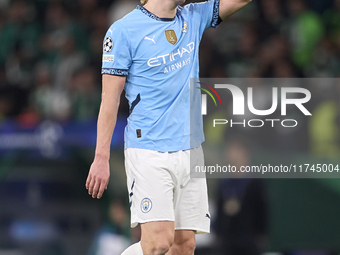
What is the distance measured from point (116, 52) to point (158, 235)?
1.17m

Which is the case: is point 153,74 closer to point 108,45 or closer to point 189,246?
point 108,45

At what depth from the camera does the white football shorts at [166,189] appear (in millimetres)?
3876

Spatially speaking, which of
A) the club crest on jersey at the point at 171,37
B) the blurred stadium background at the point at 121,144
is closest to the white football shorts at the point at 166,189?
the club crest on jersey at the point at 171,37

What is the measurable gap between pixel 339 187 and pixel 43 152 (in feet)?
11.5

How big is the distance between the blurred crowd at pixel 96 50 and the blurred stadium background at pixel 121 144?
2cm

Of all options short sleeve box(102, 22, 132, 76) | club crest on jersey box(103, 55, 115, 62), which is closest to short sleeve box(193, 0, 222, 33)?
short sleeve box(102, 22, 132, 76)

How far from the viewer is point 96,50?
379 inches

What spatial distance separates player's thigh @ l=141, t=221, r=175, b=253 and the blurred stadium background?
2949 mm

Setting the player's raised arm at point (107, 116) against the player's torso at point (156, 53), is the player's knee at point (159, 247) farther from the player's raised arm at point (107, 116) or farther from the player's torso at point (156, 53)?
the player's torso at point (156, 53)

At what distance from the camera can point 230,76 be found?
831 centimetres

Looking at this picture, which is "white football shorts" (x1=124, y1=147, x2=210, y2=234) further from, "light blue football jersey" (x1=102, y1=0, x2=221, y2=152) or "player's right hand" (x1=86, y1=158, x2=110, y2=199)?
"player's right hand" (x1=86, y1=158, x2=110, y2=199)

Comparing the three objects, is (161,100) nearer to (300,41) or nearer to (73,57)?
(300,41)

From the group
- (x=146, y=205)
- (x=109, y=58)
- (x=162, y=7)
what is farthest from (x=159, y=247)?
(x=162, y=7)

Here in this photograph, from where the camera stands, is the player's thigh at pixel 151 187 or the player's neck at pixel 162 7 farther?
the player's neck at pixel 162 7
